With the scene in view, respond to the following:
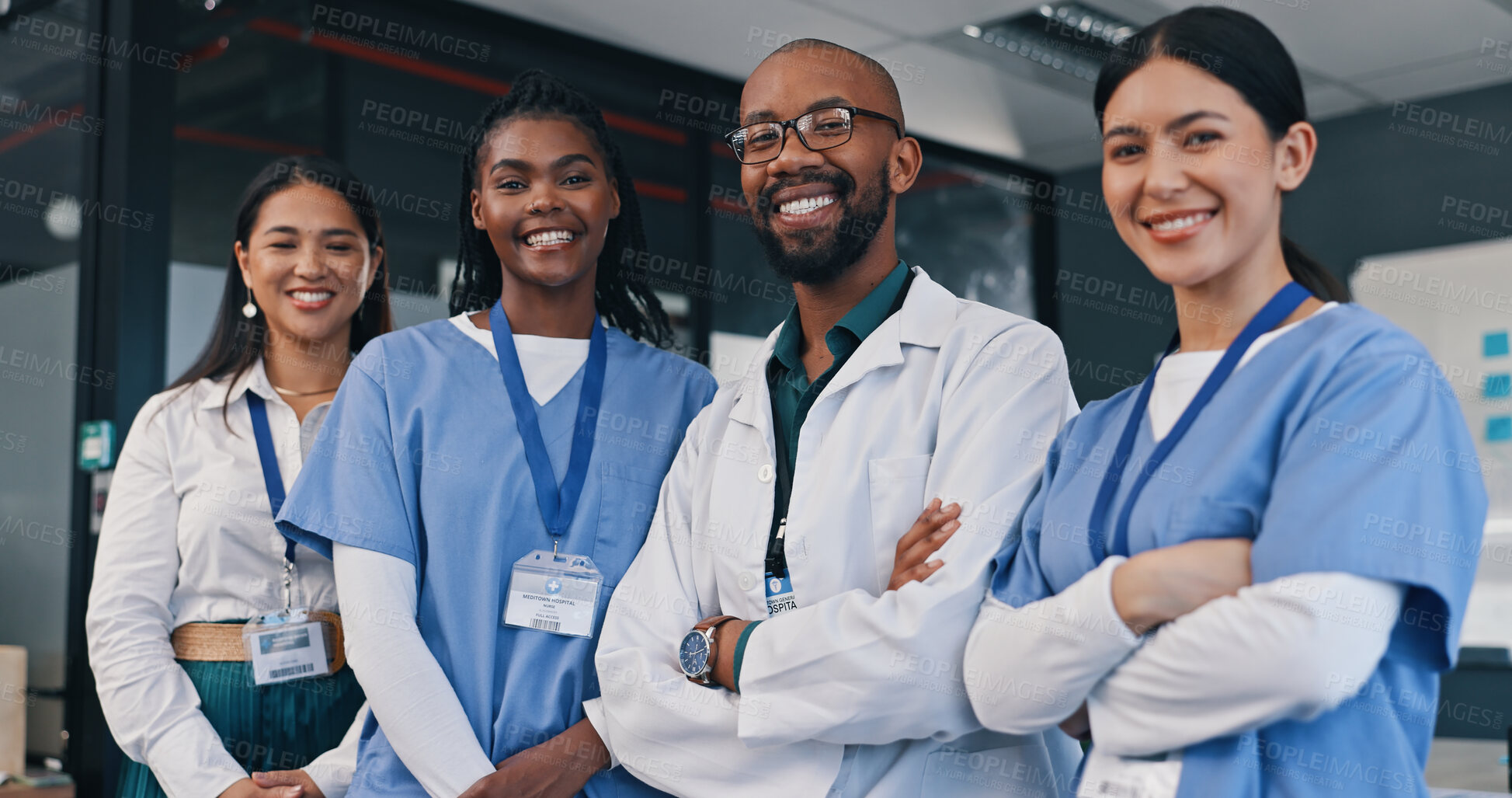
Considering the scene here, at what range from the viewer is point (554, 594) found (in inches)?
72.9

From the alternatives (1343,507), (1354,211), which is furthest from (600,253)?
(1354,211)

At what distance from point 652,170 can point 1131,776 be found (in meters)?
3.64

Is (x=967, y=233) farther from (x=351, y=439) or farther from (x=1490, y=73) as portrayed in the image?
(x=351, y=439)

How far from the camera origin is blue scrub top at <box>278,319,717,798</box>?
1823 mm

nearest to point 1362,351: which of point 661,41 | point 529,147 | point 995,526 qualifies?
point 995,526

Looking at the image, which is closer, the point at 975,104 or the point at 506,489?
the point at 506,489

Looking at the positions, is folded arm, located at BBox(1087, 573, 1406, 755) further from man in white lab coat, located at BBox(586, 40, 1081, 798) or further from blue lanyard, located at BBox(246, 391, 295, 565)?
blue lanyard, located at BBox(246, 391, 295, 565)

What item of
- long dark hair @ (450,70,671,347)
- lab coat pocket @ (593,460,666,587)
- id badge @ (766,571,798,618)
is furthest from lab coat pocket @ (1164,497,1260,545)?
long dark hair @ (450,70,671,347)

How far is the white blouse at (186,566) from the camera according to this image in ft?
6.80

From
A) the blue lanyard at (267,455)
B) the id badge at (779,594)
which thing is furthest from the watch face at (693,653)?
the blue lanyard at (267,455)

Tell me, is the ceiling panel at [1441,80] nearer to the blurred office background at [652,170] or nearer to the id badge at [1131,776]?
the blurred office background at [652,170]

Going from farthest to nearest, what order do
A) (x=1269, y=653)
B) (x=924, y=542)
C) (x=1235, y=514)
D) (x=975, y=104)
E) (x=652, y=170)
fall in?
(x=975, y=104) → (x=652, y=170) → (x=924, y=542) → (x=1235, y=514) → (x=1269, y=653)

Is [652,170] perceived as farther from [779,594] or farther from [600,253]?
[779,594]

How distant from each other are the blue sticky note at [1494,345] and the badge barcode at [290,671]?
15.0 ft
